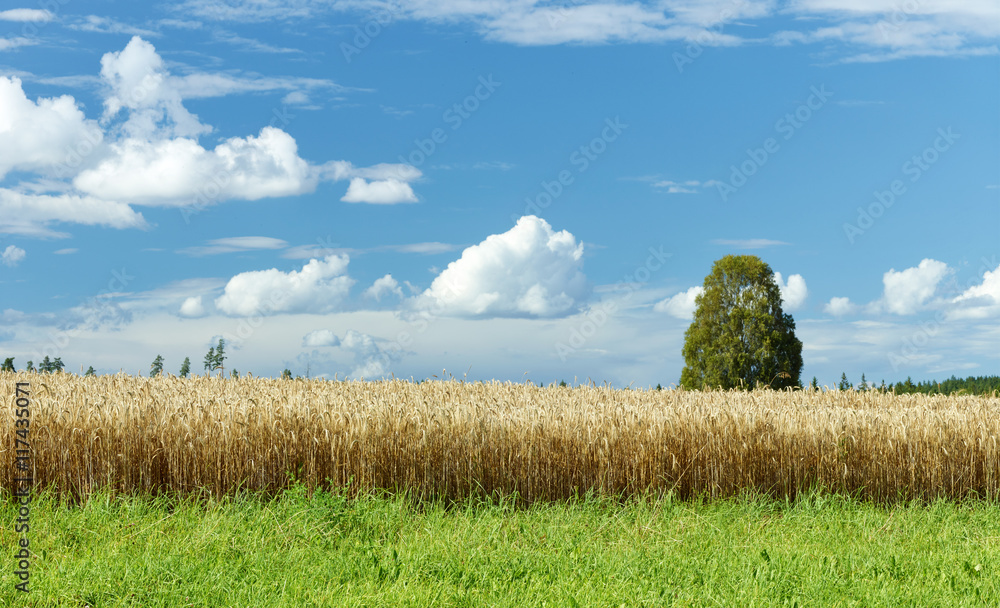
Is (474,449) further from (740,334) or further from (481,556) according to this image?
(740,334)

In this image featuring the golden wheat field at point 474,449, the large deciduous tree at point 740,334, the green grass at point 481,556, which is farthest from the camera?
the large deciduous tree at point 740,334

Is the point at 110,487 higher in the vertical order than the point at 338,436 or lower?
lower

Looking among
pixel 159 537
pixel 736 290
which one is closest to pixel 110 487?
pixel 159 537

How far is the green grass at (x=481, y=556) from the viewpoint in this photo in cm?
607

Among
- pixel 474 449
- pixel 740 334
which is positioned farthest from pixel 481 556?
pixel 740 334

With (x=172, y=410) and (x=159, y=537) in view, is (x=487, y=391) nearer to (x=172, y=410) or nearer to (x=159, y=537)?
(x=172, y=410)

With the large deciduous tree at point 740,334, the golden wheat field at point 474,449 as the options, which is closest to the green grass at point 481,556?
the golden wheat field at point 474,449

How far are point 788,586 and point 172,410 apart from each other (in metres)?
7.61

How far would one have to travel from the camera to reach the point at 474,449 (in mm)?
9156

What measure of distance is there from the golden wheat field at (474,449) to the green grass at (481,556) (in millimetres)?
363

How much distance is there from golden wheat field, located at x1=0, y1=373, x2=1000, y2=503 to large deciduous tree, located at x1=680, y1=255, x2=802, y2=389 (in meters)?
18.8

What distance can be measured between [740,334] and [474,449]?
23.8m

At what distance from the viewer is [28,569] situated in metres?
6.61

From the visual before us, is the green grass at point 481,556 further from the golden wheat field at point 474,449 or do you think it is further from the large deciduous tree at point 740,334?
the large deciduous tree at point 740,334
